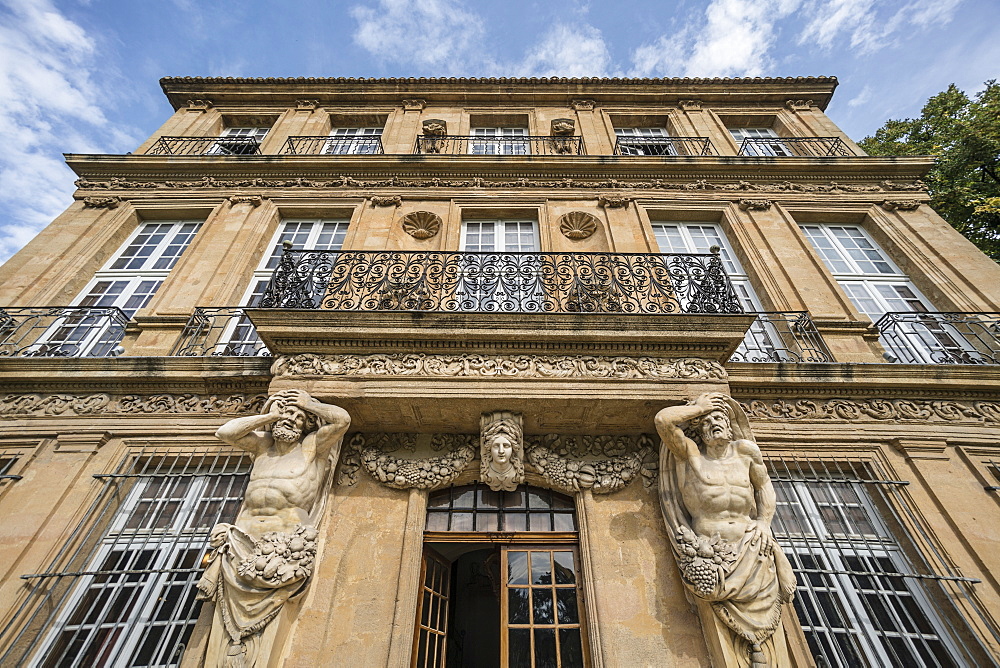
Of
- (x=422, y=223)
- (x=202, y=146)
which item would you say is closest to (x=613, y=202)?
(x=422, y=223)

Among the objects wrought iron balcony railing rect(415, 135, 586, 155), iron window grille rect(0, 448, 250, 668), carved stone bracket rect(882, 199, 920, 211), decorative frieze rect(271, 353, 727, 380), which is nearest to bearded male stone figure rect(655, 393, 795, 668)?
decorative frieze rect(271, 353, 727, 380)

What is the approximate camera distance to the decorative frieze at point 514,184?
27.2ft

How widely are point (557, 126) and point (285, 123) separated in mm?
6057

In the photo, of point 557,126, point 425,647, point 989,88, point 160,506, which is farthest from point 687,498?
point 989,88

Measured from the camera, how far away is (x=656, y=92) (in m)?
10.8

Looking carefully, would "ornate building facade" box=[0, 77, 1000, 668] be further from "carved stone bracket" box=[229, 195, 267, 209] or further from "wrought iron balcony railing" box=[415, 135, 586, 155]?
"wrought iron balcony railing" box=[415, 135, 586, 155]

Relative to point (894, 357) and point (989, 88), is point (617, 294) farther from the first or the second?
point (989, 88)

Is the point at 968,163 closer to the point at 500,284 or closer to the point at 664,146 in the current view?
the point at 664,146

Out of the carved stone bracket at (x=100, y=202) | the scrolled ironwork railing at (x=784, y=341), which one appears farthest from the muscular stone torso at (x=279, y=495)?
the carved stone bracket at (x=100, y=202)

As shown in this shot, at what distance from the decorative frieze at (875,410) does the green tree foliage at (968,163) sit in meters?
5.66

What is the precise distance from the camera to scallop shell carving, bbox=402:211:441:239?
7.71m

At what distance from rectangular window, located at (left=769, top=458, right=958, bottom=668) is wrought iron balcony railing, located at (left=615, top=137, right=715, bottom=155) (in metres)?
6.78

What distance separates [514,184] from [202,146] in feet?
21.6

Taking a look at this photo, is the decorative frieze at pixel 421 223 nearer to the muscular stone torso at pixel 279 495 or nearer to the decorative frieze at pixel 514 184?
the decorative frieze at pixel 514 184
